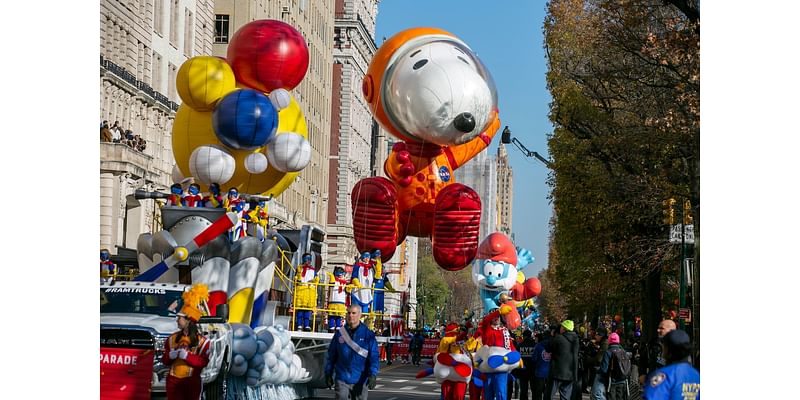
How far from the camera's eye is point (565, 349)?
20.7 m

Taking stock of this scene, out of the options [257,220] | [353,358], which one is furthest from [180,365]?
[257,220]

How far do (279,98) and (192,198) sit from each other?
2487mm

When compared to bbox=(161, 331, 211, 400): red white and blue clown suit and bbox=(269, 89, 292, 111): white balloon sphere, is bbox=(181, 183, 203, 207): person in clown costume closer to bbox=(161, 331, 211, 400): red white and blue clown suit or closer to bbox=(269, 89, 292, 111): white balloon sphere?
bbox=(269, 89, 292, 111): white balloon sphere

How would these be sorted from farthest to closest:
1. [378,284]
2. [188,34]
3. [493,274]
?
[188,34] → [493,274] → [378,284]

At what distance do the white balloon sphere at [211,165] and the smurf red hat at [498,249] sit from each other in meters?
14.0

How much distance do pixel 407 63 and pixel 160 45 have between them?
27.7 meters

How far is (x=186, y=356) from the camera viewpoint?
1329 cm

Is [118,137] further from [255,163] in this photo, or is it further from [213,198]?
[213,198]

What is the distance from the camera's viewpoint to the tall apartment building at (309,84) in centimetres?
6400

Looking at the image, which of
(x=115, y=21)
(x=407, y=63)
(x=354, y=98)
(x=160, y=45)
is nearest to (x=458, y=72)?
(x=407, y=63)

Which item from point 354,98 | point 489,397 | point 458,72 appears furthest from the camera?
point 354,98

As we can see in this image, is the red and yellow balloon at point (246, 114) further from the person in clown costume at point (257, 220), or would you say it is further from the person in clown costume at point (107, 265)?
the person in clown costume at point (107, 265)

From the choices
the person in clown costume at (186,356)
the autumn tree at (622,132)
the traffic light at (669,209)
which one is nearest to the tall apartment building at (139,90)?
the autumn tree at (622,132)
